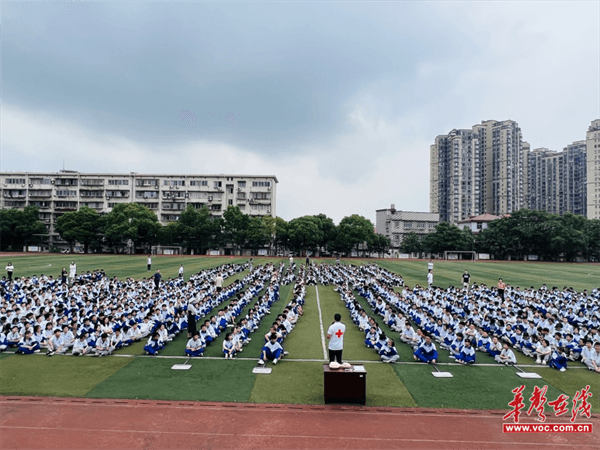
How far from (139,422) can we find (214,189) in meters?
71.5

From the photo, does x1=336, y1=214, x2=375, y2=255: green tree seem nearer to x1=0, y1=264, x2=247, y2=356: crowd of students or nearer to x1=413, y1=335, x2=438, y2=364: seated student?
x1=0, y1=264, x2=247, y2=356: crowd of students

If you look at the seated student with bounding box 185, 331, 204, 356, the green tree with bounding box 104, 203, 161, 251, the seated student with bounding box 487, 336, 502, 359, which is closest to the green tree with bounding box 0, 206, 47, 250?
the green tree with bounding box 104, 203, 161, 251

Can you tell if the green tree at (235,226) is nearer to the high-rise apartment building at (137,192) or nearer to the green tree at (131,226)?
the high-rise apartment building at (137,192)

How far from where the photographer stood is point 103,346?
11.6m

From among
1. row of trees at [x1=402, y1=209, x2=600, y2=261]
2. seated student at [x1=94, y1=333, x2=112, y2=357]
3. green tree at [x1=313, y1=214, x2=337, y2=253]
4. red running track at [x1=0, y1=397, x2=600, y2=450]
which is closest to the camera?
red running track at [x1=0, y1=397, x2=600, y2=450]

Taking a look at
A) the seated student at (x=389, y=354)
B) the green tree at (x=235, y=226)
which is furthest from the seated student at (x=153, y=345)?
the green tree at (x=235, y=226)

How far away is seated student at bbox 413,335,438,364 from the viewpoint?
A: 11.2m

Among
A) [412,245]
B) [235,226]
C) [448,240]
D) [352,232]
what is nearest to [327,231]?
[352,232]

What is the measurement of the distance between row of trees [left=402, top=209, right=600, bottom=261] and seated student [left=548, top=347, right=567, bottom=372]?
191ft

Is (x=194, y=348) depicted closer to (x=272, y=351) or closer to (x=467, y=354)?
(x=272, y=351)

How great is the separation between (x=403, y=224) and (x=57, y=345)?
8107 cm

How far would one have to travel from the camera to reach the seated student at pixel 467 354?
439 inches

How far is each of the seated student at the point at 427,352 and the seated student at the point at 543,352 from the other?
131 inches

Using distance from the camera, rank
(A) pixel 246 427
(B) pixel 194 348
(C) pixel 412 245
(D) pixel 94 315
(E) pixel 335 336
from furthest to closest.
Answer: (C) pixel 412 245 → (D) pixel 94 315 → (B) pixel 194 348 → (E) pixel 335 336 → (A) pixel 246 427
